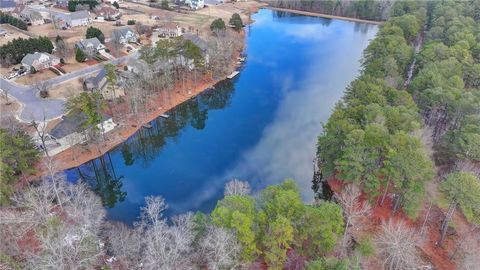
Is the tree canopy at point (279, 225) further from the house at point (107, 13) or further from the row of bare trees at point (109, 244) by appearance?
the house at point (107, 13)

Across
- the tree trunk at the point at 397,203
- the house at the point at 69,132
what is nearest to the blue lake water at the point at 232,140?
the house at the point at 69,132

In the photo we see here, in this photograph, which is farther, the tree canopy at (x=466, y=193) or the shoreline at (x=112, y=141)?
the shoreline at (x=112, y=141)

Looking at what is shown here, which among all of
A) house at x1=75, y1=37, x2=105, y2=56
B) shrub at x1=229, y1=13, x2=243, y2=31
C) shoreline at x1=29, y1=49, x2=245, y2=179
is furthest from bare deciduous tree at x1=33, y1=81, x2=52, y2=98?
shrub at x1=229, y1=13, x2=243, y2=31

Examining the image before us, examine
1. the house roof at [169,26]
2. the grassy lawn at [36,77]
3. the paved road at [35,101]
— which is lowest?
the paved road at [35,101]

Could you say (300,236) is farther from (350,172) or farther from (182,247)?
(350,172)

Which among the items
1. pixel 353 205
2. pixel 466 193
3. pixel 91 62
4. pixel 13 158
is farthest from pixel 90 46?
pixel 466 193

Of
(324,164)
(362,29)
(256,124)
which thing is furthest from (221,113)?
(362,29)
